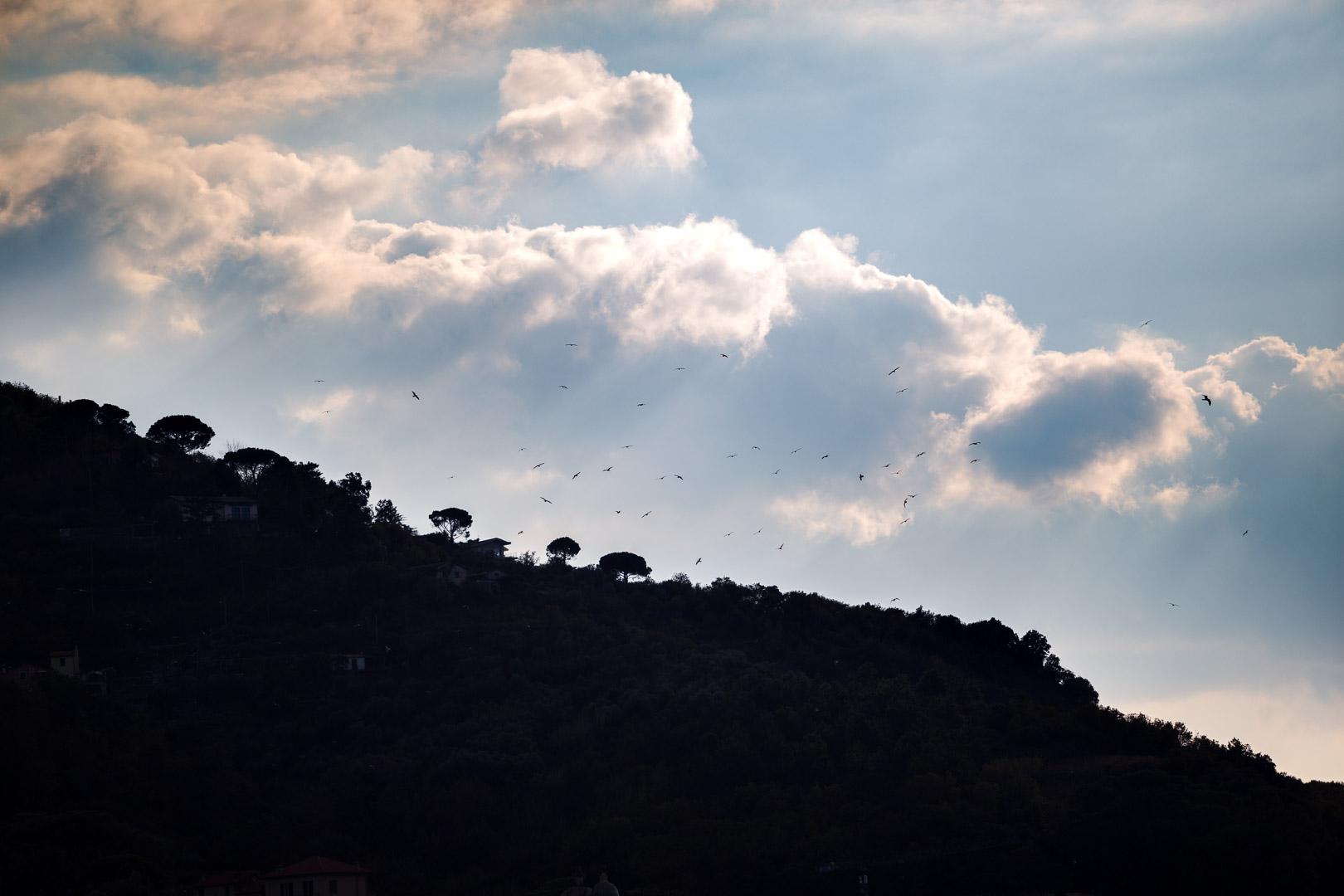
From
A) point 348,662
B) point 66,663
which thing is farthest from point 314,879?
point 66,663

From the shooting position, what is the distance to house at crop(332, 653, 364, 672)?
10256 cm

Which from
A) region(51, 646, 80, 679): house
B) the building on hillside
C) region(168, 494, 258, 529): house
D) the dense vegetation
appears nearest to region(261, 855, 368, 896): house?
the building on hillside

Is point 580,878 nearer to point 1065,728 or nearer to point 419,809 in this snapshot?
point 419,809

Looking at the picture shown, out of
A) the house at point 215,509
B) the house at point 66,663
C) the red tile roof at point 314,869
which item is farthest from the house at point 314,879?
the house at point 215,509

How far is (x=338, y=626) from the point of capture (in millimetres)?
107125

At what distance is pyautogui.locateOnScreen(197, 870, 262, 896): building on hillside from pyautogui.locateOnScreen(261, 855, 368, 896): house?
540 mm

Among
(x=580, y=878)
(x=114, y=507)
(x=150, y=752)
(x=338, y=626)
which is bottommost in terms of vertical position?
(x=580, y=878)

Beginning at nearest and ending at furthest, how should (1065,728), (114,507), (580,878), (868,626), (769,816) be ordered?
(580,878) < (769,816) < (1065,728) < (114,507) < (868,626)

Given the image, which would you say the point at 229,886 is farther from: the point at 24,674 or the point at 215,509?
the point at 215,509

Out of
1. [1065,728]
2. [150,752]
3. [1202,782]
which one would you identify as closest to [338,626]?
[150,752]

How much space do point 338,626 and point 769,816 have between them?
3768 centimetres

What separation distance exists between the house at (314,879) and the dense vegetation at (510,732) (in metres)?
3.35

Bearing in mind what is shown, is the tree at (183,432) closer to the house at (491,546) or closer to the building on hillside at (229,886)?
the house at (491,546)

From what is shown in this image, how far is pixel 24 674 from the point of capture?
94.1m
